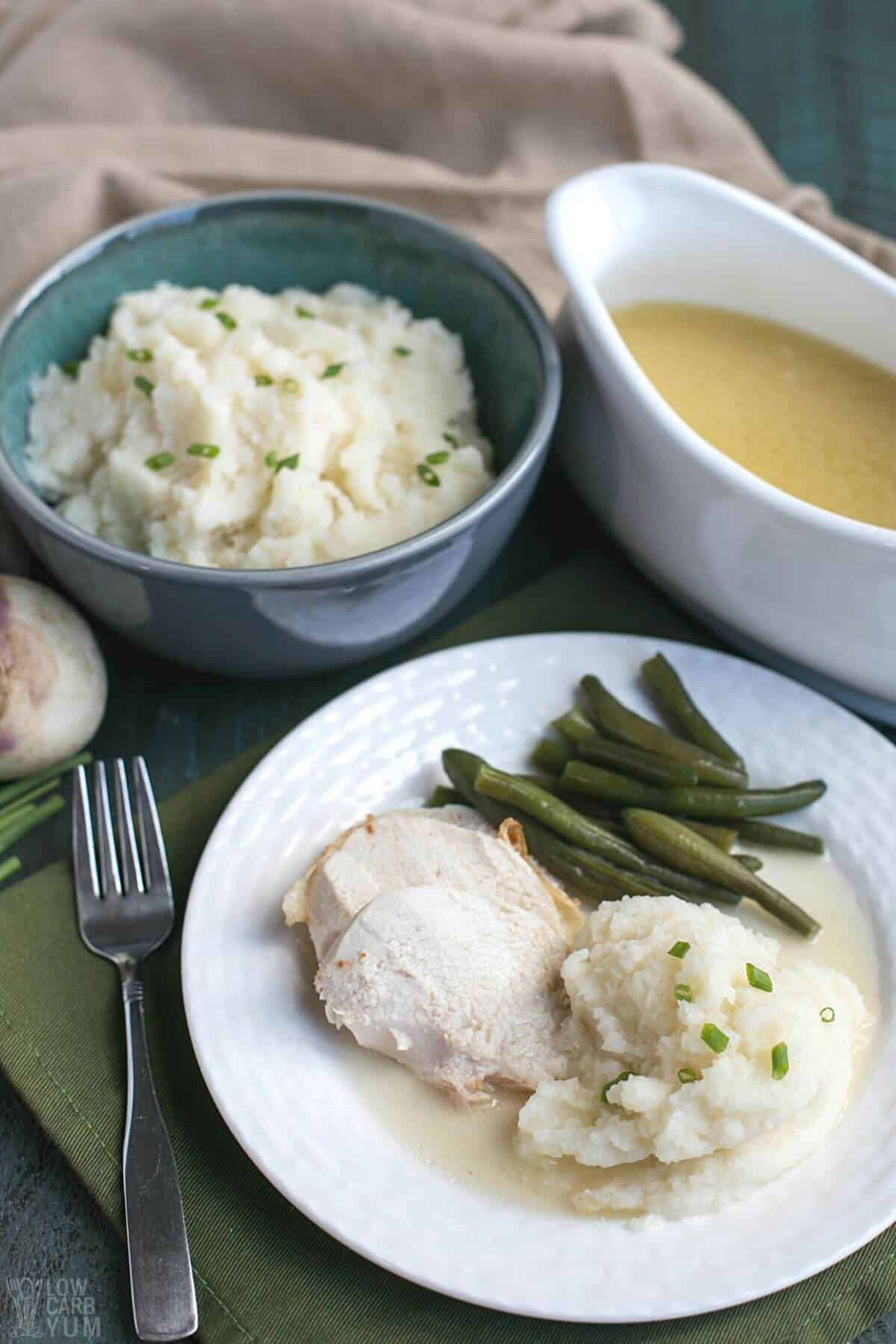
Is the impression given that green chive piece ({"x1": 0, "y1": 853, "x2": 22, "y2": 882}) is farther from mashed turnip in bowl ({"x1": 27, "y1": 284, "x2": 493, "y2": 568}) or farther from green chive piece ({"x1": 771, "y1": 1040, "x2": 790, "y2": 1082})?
green chive piece ({"x1": 771, "y1": 1040, "x2": 790, "y2": 1082})

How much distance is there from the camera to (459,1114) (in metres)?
2.91

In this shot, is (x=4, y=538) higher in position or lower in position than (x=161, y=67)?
lower

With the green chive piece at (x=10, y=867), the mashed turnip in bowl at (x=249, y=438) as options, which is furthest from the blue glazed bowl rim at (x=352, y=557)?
the green chive piece at (x=10, y=867)

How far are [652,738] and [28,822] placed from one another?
1.77 m

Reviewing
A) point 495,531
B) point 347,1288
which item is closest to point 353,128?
Result: point 495,531

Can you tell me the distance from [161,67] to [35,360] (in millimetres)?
1557

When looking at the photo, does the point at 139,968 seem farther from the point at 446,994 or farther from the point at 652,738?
the point at 652,738

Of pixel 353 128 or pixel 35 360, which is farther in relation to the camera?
pixel 353 128

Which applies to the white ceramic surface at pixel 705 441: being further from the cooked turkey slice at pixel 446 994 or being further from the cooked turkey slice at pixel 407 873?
the cooked turkey slice at pixel 446 994

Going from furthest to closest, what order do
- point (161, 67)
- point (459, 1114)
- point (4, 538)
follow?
point (161, 67) < point (4, 538) < point (459, 1114)

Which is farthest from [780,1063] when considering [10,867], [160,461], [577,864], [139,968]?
[160,461]

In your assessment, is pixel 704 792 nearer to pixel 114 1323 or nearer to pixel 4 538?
pixel 114 1323

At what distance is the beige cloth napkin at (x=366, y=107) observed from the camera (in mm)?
4785

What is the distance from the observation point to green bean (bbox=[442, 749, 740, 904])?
3340 millimetres
